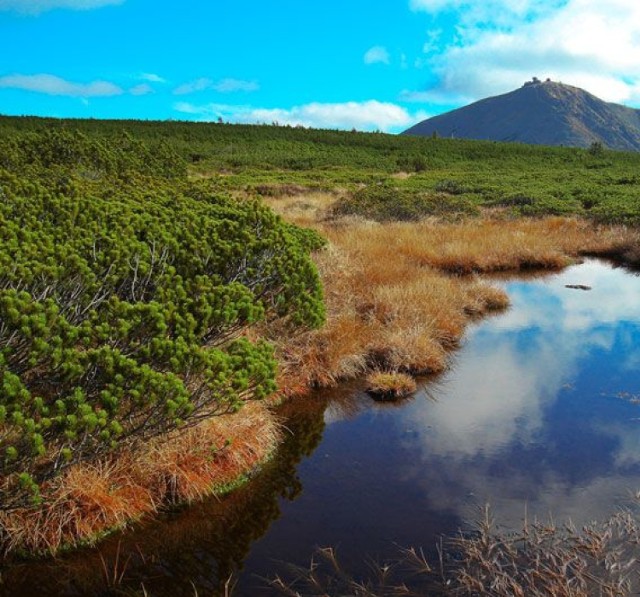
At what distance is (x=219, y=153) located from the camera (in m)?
67.8

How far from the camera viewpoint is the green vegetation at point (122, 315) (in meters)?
5.45

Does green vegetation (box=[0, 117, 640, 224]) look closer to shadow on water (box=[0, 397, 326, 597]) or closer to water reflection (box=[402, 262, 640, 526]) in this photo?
water reflection (box=[402, 262, 640, 526])

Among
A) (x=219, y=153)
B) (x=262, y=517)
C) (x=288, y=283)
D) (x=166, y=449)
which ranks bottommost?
(x=262, y=517)

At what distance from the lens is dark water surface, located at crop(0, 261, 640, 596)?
560cm

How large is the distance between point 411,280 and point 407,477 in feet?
24.6

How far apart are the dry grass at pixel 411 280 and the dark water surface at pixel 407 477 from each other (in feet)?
2.09

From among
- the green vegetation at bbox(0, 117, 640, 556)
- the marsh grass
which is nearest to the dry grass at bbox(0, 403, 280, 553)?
the green vegetation at bbox(0, 117, 640, 556)

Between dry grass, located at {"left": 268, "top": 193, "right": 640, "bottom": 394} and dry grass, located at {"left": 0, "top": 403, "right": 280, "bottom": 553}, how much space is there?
2.21 meters

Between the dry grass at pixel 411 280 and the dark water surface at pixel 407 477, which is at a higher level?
the dry grass at pixel 411 280

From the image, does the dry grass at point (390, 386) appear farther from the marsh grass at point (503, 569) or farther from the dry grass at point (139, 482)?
the marsh grass at point (503, 569)

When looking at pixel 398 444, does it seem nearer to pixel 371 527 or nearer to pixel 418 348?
pixel 371 527

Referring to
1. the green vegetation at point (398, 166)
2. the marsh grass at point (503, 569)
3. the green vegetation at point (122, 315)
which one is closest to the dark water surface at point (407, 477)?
the marsh grass at point (503, 569)

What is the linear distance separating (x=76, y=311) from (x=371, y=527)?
12.0 ft

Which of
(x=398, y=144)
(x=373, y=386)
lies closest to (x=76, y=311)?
(x=373, y=386)
